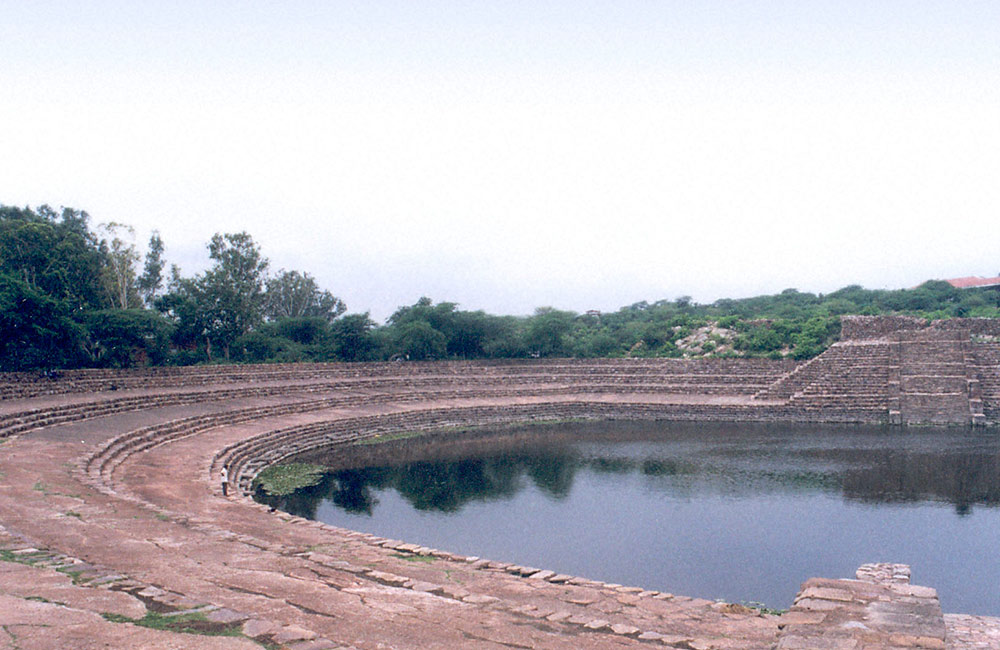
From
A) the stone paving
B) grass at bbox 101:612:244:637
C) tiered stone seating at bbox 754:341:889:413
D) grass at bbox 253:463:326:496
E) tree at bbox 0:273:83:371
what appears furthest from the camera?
tiered stone seating at bbox 754:341:889:413

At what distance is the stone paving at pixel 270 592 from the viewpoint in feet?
17.6

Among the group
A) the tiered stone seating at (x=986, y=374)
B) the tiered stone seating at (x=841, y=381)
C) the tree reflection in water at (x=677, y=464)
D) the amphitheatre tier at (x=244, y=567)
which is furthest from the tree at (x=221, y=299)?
the tiered stone seating at (x=986, y=374)

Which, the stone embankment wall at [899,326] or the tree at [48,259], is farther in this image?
the stone embankment wall at [899,326]

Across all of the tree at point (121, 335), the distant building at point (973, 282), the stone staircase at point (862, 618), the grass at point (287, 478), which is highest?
the distant building at point (973, 282)

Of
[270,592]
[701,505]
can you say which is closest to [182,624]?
[270,592]

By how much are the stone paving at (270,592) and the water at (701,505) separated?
1.87 m

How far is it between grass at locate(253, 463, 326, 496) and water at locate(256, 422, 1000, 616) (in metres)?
0.41

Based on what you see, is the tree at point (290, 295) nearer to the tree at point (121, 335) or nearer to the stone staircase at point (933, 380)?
the tree at point (121, 335)

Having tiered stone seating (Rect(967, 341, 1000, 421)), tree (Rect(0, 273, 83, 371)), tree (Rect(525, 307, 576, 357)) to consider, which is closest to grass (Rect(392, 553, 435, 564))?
tree (Rect(0, 273, 83, 371))

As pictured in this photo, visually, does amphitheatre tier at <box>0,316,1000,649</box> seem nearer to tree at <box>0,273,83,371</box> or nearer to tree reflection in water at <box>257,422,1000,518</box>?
tree at <box>0,273,83,371</box>

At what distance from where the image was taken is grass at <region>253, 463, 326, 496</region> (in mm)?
15375

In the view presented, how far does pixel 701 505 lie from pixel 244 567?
8.75 metres

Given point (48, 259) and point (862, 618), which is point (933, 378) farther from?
point (48, 259)

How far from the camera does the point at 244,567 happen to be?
7703 millimetres
